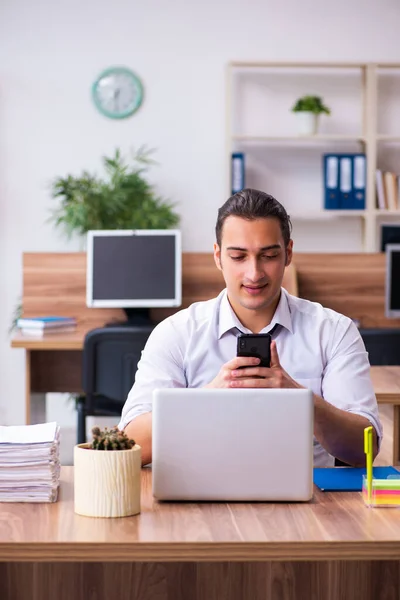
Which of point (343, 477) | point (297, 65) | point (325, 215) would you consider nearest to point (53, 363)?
point (325, 215)

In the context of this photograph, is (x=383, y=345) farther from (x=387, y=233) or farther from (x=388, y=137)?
(x=388, y=137)

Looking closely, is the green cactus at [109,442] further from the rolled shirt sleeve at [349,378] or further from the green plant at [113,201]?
the green plant at [113,201]

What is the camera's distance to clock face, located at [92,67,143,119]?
19.6 ft

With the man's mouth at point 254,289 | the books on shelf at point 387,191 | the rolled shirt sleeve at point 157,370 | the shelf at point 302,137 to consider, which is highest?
the shelf at point 302,137

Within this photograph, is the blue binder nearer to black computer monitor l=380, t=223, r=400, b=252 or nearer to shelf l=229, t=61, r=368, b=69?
black computer monitor l=380, t=223, r=400, b=252

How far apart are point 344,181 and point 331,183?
0.27ft

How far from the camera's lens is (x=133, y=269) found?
436cm

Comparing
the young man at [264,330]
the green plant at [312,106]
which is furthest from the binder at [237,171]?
the young man at [264,330]

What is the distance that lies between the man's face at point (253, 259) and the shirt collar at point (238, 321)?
69 mm

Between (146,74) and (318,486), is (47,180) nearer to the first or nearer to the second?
(146,74)

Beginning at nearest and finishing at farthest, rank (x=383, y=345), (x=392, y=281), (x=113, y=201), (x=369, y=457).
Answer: (x=369, y=457) → (x=383, y=345) → (x=392, y=281) → (x=113, y=201)

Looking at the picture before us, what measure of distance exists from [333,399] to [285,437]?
47 cm

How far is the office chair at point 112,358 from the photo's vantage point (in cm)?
360

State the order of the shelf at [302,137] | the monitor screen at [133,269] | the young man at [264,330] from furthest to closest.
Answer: the shelf at [302,137]
the monitor screen at [133,269]
the young man at [264,330]
